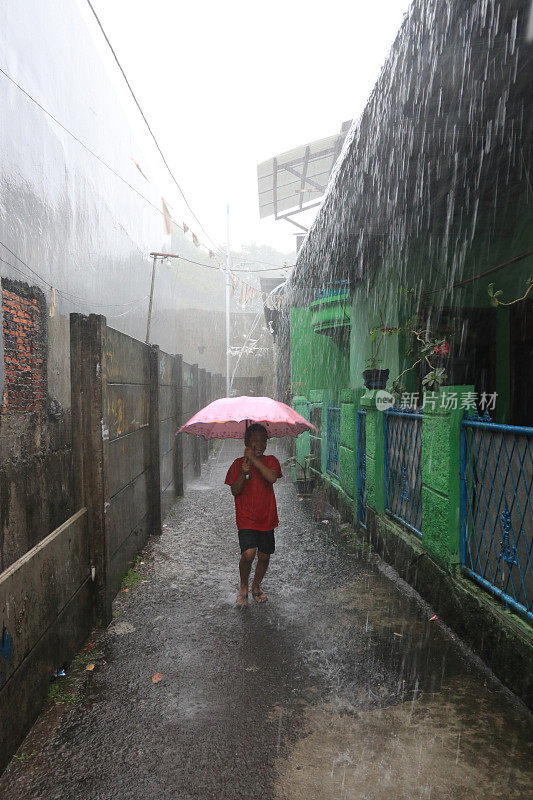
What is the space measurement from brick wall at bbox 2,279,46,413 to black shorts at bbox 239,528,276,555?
192 inches

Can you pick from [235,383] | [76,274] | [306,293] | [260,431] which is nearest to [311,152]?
[306,293]

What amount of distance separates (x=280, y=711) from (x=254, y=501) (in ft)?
5.87

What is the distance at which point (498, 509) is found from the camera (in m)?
3.58

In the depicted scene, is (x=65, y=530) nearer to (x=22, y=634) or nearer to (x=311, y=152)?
(x=22, y=634)

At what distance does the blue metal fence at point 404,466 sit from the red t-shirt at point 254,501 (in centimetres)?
152

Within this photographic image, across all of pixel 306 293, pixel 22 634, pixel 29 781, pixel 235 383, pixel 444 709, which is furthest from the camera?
pixel 235 383

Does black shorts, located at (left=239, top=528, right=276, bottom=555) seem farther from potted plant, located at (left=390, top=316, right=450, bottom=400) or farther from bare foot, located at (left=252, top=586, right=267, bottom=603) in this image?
potted plant, located at (left=390, top=316, right=450, bottom=400)

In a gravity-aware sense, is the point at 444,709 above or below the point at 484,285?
below

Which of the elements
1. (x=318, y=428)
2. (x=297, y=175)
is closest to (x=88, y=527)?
(x=318, y=428)

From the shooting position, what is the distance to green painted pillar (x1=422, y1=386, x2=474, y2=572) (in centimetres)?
411

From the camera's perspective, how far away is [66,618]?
138 inches

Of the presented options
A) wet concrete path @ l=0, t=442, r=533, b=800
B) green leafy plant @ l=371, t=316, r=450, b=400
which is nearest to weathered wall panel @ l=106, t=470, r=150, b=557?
wet concrete path @ l=0, t=442, r=533, b=800

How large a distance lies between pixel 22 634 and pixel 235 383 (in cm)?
2706

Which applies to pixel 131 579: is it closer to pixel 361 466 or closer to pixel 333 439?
pixel 361 466
